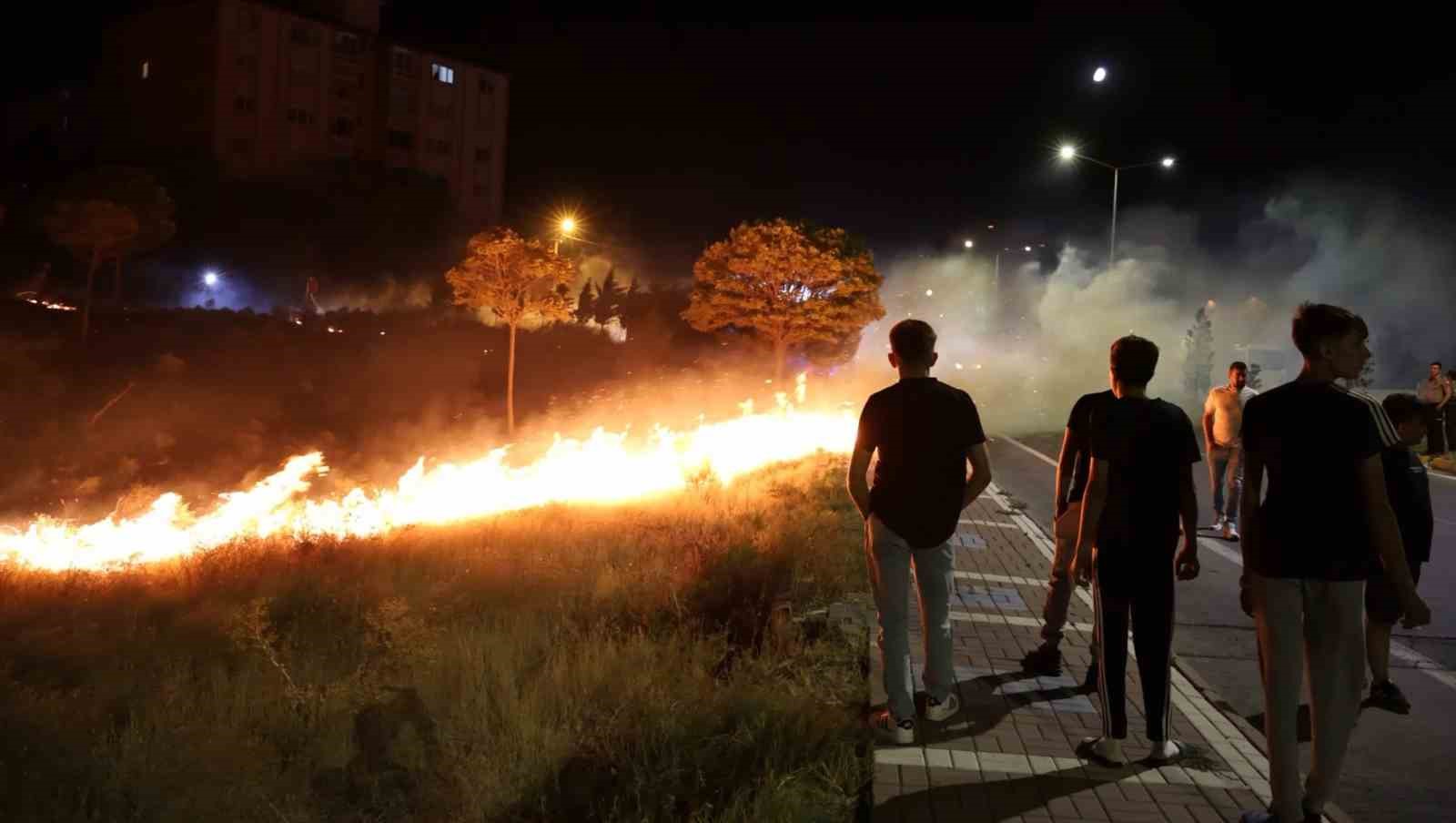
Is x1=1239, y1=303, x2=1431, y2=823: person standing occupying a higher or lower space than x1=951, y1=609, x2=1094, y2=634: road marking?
higher

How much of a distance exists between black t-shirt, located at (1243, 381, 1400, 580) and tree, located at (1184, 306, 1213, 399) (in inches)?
1558

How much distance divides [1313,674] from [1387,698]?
A: 8.88 feet

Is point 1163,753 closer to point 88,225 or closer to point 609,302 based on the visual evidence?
point 88,225

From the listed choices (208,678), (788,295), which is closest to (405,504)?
(208,678)

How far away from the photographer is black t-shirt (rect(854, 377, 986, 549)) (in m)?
5.12

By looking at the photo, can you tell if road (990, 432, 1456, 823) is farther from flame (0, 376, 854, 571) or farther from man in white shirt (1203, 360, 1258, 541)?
flame (0, 376, 854, 571)

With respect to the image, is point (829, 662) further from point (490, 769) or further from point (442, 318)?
point (442, 318)

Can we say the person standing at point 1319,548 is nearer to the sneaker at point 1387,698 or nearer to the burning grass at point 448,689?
the burning grass at point 448,689

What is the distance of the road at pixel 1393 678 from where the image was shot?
16.5ft

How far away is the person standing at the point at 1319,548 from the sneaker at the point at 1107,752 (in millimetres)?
671

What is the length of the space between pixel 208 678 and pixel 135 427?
21247mm

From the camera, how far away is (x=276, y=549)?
1054 centimetres

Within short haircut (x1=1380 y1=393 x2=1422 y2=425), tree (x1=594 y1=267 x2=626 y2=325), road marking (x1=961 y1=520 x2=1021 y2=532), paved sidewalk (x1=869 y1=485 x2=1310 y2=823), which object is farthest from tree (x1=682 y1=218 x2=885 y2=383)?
short haircut (x1=1380 y1=393 x2=1422 y2=425)

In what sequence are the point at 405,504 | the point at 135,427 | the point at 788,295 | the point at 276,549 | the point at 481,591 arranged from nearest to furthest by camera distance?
the point at 481,591 < the point at 276,549 < the point at 405,504 < the point at 135,427 < the point at 788,295
